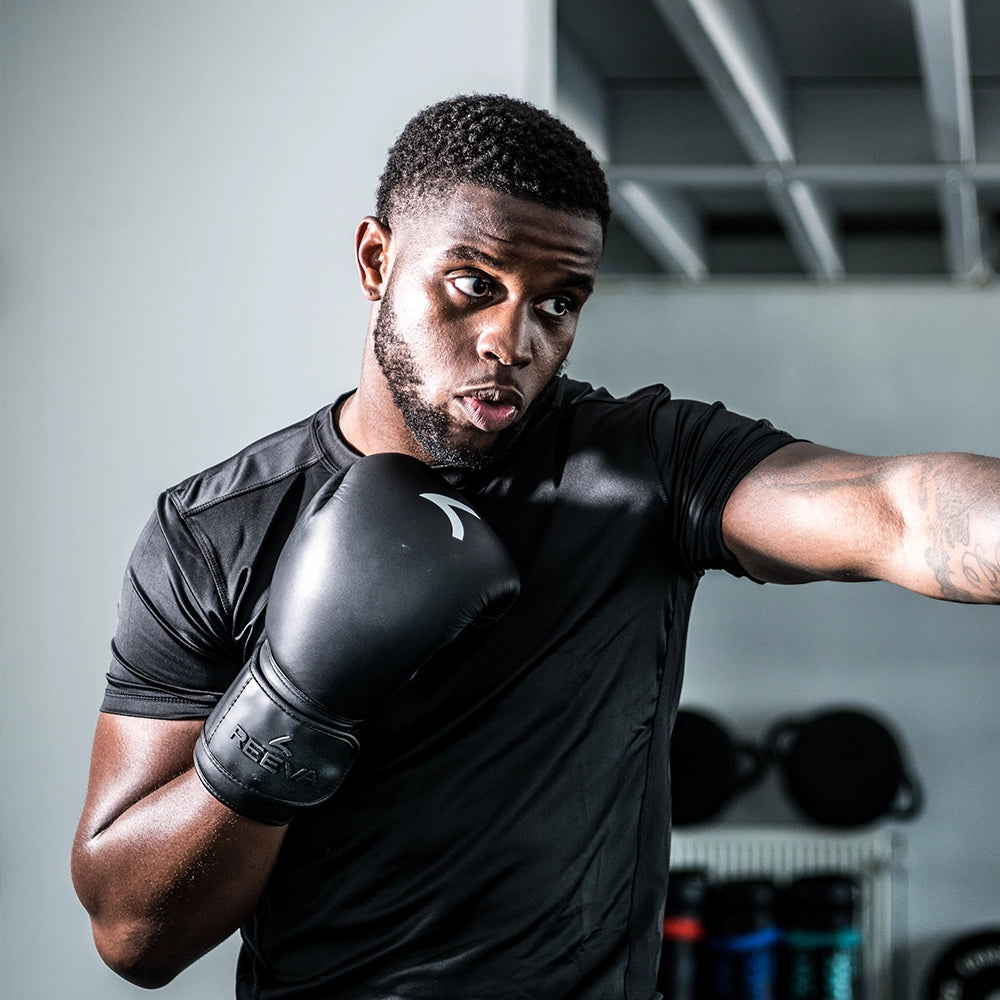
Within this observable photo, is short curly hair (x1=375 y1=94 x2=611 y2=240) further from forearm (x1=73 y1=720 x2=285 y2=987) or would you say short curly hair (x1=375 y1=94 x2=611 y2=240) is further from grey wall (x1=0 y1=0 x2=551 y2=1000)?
forearm (x1=73 y1=720 x2=285 y2=987)

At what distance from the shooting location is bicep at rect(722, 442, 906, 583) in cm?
105

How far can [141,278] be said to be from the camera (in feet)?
5.85

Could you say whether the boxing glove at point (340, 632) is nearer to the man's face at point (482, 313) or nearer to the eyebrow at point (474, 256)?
the man's face at point (482, 313)

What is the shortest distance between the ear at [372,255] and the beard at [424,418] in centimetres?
6

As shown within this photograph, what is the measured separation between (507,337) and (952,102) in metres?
2.17

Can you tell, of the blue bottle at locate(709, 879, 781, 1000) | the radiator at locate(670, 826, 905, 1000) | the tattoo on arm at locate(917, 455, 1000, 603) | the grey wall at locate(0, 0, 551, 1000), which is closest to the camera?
the tattoo on arm at locate(917, 455, 1000, 603)

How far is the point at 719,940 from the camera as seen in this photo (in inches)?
146

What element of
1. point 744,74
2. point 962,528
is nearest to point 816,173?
point 744,74

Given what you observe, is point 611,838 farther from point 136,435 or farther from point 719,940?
point 719,940

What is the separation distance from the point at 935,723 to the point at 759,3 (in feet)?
8.70

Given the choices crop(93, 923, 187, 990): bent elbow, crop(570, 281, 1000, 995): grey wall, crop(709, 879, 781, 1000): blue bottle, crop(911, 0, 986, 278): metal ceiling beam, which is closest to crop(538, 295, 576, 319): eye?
crop(93, 923, 187, 990): bent elbow

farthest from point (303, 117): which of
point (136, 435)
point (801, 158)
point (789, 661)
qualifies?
point (789, 661)

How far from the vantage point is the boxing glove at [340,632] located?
1.09 m

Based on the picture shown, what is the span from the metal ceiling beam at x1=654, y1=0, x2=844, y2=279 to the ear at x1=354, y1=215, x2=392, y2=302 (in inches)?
54.0
